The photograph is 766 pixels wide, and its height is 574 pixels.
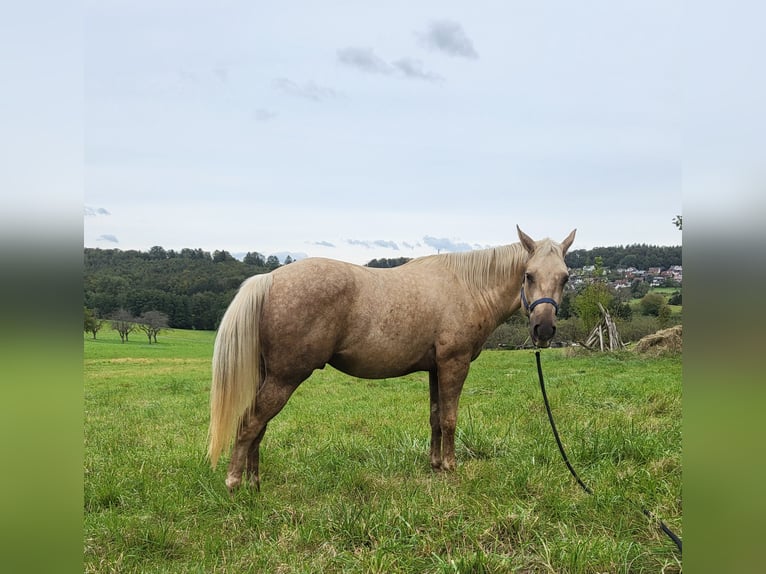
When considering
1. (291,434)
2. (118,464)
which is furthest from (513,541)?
(118,464)

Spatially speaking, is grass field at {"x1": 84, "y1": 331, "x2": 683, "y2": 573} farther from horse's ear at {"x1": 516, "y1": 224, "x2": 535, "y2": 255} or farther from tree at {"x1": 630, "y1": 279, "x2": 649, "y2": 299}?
tree at {"x1": 630, "y1": 279, "x2": 649, "y2": 299}

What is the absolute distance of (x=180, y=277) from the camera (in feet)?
50.0

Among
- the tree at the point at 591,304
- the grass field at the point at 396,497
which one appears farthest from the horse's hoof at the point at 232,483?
the tree at the point at 591,304

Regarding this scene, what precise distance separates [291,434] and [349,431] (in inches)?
30.2

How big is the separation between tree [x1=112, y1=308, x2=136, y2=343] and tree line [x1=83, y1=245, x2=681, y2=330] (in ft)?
0.78

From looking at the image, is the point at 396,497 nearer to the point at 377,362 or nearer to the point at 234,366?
the point at 377,362

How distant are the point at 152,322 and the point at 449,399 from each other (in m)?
29.4

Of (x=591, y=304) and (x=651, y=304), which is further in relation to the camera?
(x=651, y=304)

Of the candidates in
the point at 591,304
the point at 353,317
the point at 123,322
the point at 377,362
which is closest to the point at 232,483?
the point at 377,362

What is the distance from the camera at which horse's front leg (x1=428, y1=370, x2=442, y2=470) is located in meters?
4.66

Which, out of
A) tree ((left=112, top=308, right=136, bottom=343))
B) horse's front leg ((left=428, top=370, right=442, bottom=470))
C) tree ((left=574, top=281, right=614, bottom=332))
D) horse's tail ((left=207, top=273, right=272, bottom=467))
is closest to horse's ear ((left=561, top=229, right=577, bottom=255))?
horse's front leg ((left=428, top=370, right=442, bottom=470))

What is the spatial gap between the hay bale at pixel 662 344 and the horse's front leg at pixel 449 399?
1321 cm

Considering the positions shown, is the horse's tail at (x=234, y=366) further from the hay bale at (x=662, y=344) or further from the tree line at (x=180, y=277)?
the hay bale at (x=662, y=344)

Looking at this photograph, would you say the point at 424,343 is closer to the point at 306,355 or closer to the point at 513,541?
the point at 306,355
